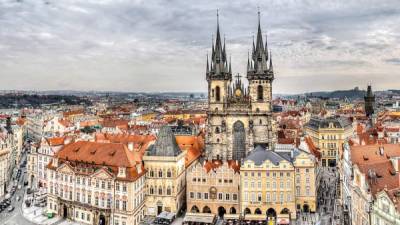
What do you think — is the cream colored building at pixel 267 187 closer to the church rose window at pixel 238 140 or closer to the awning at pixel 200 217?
the awning at pixel 200 217

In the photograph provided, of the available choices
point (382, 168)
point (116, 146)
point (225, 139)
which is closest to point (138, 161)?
point (116, 146)

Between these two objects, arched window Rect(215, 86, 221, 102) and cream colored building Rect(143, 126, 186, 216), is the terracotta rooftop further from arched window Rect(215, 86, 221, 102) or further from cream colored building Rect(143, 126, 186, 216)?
arched window Rect(215, 86, 221, 102)

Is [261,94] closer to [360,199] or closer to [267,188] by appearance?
[267,188]

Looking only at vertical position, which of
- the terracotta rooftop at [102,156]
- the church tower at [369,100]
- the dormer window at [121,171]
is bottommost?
the dormer window at [121,171]

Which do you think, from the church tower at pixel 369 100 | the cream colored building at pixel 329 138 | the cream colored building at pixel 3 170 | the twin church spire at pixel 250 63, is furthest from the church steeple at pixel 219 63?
the church tower at pixel 369 100

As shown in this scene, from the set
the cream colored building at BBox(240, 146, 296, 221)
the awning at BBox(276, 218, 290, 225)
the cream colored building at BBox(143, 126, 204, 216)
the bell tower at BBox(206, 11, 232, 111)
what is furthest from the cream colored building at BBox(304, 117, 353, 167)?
the cream colored building at BBox(143, 126, 204, 216)

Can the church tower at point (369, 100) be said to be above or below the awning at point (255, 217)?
above

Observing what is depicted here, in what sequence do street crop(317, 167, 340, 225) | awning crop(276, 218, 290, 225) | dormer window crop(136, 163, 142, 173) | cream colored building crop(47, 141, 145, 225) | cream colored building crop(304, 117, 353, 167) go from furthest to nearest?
cream colored building crop(304, 117, 353, 167) → street crop(317, 167, 340, 225) → dormer window crop(136, 163, 142, 173) → awning crop(276, 218, 290, 225) → cream colored building crop(47, 141, 145, 225)

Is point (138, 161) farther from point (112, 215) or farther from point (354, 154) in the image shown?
point (354, 154)
